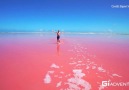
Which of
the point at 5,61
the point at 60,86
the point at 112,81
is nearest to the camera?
the point at 60,86

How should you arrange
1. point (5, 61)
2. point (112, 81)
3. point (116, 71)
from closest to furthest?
point (112, 81)
point (116, 71)
point (5, 61)

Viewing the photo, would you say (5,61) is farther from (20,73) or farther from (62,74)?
(62,74)

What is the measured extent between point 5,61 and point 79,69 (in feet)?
5.25

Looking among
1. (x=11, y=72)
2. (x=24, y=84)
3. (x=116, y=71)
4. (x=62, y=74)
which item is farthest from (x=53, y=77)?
(x=116, y=71)

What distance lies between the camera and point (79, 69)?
3.41 meters

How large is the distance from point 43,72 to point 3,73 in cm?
69

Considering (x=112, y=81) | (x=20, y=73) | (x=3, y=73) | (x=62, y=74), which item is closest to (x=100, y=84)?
(x=112, y=81)

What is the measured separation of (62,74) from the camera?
311 centimetres

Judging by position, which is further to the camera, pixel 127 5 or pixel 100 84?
pixel 127 5

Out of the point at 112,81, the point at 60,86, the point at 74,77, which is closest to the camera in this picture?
the point at 60,86

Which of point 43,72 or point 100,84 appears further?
point 43,72

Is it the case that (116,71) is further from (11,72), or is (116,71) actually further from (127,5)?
(11,72)

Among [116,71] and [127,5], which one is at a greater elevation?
[127,5]

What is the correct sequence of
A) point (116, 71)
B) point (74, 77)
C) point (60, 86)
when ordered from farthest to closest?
point (116, 71), point (74, 77), point (60, 86)
